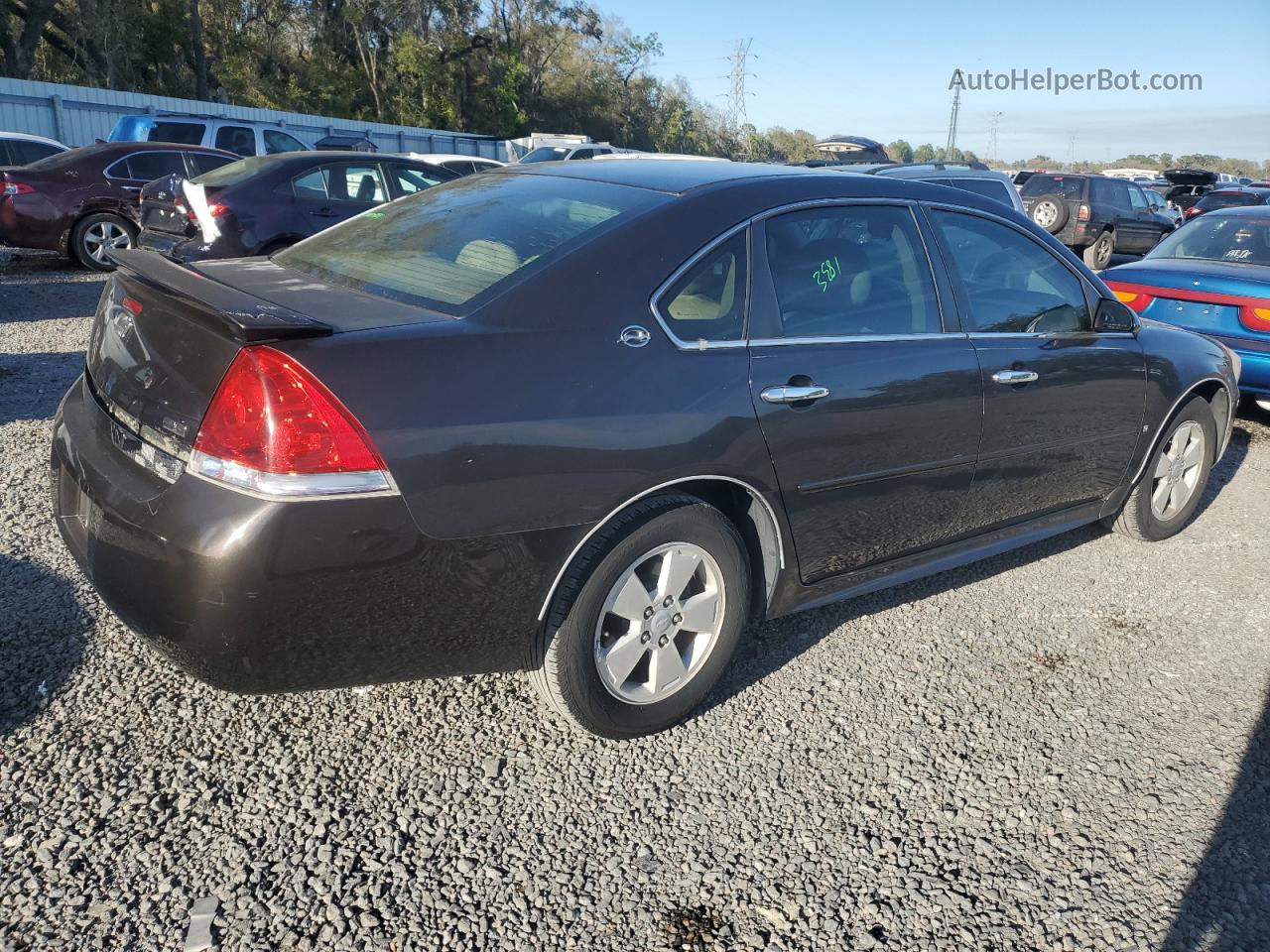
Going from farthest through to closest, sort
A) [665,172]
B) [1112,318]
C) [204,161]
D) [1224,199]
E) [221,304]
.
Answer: [1224,199]
[204,161]
[1112,318]
[665,172]
[221,304]

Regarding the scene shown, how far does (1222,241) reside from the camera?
7535 mm

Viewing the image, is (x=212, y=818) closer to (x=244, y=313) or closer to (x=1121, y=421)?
(x=244, y=313)

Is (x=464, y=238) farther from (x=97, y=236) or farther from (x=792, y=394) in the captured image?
(x=97, y=236)

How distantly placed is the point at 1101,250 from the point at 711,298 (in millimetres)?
17132

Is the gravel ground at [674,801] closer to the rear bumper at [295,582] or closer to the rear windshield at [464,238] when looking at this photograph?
the rear bumper at [295,582]

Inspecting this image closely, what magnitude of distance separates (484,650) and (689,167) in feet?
6.14

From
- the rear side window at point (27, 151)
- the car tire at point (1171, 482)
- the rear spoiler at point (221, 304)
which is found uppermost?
the rear side window at point (27, 151)

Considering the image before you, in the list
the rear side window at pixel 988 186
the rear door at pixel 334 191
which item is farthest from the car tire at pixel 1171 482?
the rear side window at pixel 988 186

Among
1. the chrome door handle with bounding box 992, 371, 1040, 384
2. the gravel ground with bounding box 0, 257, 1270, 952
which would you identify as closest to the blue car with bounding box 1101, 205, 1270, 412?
the gravel ground with bounding box 0, 257, 1270, 952

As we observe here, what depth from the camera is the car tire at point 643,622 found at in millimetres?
2662

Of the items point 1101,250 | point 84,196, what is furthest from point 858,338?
point 1101,250

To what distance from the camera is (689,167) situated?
347 cm

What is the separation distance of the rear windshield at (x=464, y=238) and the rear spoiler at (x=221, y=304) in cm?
37

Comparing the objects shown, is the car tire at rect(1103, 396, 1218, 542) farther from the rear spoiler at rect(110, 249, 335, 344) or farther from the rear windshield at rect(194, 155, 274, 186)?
the rear windshield at rect(194, 155, 274, 186)
